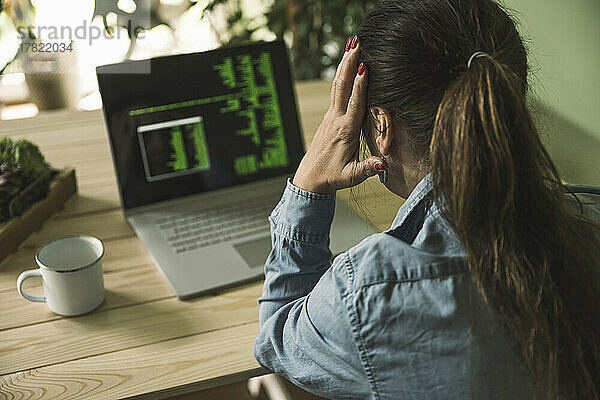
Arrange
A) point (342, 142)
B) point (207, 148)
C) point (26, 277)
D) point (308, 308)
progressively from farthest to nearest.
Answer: point (207, 148), point (26, 277), point (342, 142), point (308, 308)

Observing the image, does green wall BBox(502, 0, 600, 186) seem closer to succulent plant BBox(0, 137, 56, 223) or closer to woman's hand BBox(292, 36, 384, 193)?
woman's hand BBox(292, 36, 384, 193)

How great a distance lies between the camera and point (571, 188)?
0.92 m

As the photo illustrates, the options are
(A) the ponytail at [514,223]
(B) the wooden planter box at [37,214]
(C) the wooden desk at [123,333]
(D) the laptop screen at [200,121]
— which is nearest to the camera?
(A) the ponytail at [514,223]

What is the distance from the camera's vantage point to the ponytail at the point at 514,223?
654 mm

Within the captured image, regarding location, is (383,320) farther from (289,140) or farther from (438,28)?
(289,140)

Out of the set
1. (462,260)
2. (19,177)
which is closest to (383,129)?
(462,260)

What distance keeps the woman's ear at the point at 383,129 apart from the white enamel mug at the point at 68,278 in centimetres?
47

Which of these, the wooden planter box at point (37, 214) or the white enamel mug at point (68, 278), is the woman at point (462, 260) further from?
the wooden planter box at point (37, 214)

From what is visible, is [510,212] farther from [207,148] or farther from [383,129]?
[207,148]

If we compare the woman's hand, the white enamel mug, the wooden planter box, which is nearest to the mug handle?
the white enamel mug

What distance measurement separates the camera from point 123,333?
0.97 meters

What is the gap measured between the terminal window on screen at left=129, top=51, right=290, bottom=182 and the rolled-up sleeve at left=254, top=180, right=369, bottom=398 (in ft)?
1.27

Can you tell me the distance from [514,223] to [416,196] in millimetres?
142

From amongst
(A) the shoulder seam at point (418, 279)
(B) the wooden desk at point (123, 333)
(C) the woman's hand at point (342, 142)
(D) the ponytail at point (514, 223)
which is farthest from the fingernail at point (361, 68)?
(B) the wooden desk at point (123, 333)
